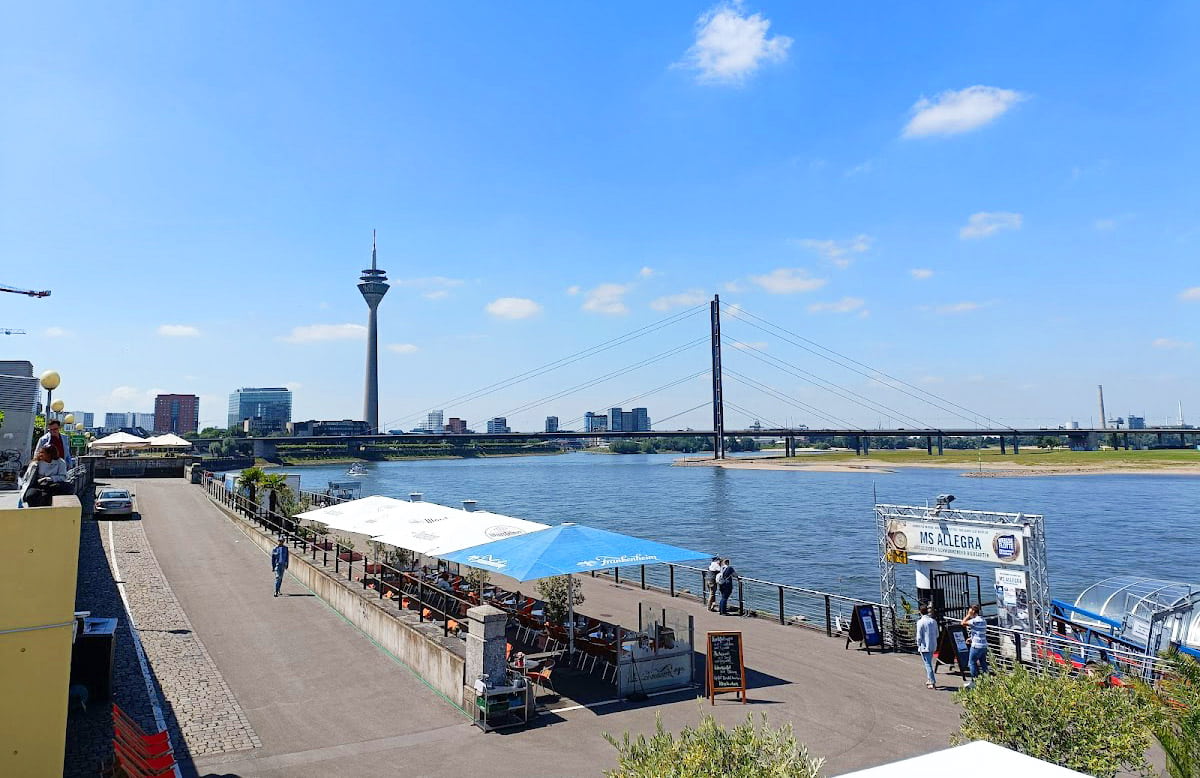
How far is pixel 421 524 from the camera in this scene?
1385cm

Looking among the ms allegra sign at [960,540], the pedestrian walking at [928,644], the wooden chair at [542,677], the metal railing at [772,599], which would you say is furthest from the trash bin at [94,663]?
the ms allegra sign at [960,540]

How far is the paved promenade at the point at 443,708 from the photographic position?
7.80 metres

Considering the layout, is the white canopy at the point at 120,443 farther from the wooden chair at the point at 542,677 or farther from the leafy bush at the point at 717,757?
the leafy bush at the point at 717,757

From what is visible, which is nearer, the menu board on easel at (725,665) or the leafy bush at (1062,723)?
the leafy bush at (1062,723)

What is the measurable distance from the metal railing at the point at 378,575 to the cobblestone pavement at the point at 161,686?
2.87 m

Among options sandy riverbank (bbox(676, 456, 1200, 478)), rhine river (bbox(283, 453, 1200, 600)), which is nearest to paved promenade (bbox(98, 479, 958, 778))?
rhine river (bbox(283, 453, 1200, 600))

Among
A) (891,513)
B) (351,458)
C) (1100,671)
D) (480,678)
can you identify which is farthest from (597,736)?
(351,458)

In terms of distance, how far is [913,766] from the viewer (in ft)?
12.1

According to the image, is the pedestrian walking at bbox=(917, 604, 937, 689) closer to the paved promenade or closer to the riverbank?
the paved promenade

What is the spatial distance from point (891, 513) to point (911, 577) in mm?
17234

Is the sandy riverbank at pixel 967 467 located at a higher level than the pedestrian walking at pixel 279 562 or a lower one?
lower

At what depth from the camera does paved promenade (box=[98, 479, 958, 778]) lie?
7797mm

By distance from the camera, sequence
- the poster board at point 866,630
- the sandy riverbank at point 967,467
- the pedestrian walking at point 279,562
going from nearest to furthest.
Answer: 1. the poster board at point 866,630
2. the pedestrian walking at point 279,562
3. the sandy riverbank at point 967,467

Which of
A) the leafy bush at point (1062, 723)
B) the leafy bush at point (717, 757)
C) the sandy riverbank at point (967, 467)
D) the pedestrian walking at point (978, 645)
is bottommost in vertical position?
the sandy riverbank at point (967, 467)
